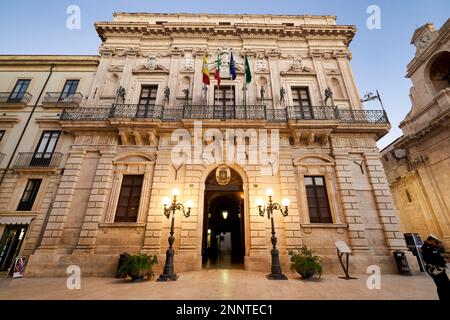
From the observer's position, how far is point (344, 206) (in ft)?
29.9

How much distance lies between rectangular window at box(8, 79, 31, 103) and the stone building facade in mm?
28673

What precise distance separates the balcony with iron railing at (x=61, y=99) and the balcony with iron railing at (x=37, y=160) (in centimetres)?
326

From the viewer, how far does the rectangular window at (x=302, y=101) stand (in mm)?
11250

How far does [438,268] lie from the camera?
4031 millimetres

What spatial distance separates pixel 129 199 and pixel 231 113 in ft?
22.9

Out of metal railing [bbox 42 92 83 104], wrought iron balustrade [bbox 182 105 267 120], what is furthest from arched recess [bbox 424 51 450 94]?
metal railing [bbox 42 92 83 104]

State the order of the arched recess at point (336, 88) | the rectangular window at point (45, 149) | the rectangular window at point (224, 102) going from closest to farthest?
1. the rectangular window at point (45, 149)
2. the rectangular window at point (224, 102)
3. the arched recess at point (336, 88)

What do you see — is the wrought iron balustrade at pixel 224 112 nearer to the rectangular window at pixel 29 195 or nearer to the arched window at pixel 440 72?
the rectangular window at pixel 29 195

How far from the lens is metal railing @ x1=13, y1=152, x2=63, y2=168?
411 inches

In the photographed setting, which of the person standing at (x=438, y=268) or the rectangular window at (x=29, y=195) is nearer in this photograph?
the person standing at (x=438, y=268)

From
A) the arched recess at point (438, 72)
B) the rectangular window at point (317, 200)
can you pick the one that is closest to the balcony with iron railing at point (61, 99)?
the rectangular window at point (317, 200)

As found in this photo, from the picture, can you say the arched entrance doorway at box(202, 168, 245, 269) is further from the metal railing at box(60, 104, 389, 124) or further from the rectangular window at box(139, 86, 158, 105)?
the rectangular window at box(139, 86, 158, 105)

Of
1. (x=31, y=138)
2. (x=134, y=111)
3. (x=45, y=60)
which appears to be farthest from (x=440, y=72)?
(x=45, y=60)

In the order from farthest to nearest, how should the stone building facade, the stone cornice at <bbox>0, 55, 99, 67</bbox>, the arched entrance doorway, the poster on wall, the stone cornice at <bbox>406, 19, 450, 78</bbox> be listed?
the stone cornice at <bbox>406, 19, 450, 78</bbox>
the stone building facade
the stone cornice at <bbox>0, 55, 99, 67</bbox>
the arched entrance doorway
the poster on wall
